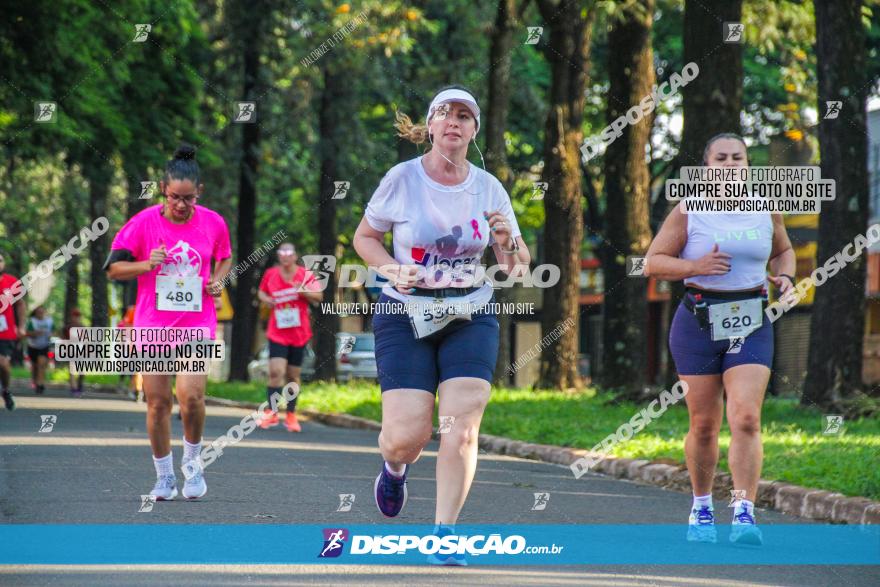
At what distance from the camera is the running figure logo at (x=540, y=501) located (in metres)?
9.53

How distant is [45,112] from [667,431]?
10.4 meters

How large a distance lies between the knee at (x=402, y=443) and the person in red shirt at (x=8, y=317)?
12.8 m

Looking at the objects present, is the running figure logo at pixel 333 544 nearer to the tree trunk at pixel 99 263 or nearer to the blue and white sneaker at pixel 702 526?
the blue and white sneaker at pixel 702 526

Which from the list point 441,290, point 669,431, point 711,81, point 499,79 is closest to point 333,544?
point 441,290

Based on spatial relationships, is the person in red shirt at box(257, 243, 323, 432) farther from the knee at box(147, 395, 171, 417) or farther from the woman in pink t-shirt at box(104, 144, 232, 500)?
the knee at box(147, 395, 171, 417)

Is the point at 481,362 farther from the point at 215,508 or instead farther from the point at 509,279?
the point at 215,508

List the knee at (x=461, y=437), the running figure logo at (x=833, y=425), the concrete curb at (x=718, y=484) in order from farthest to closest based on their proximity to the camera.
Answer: the running figure logo at (x=833, y=425)
the concrete curb at (x=718, y=484)
the knee at (x=461, y=437)

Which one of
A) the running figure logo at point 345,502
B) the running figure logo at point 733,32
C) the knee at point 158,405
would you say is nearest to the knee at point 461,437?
the running figure logo at point 345,502

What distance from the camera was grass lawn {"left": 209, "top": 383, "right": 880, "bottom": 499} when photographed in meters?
10.8

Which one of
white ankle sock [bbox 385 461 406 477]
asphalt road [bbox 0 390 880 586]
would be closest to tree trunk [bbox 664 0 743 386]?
asphalt road [bbox 0 390 880 586]

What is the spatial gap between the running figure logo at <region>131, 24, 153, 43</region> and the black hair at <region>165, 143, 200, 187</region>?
13.0 m

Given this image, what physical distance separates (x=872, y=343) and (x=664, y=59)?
28.1 feet

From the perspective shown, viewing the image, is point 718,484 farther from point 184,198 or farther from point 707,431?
point 184,198

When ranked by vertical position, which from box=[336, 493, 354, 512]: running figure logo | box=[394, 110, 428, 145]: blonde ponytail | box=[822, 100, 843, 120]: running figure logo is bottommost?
box=[336, 493, 354, 512]: running figure logo
